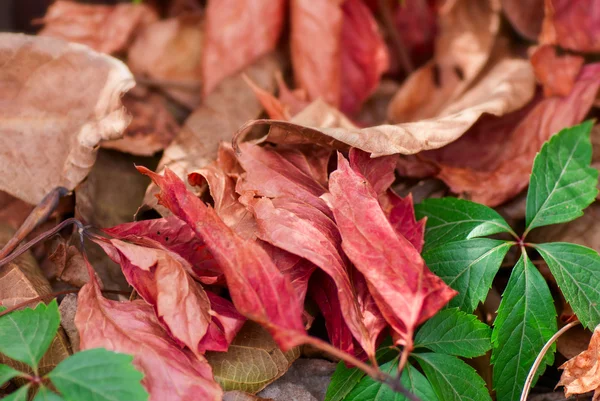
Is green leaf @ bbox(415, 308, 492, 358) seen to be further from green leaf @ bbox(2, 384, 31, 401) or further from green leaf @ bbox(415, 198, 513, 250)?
green leaf @ bbox(2, 384, 31, 401)

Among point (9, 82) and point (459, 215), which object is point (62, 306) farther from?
point (459, 215)

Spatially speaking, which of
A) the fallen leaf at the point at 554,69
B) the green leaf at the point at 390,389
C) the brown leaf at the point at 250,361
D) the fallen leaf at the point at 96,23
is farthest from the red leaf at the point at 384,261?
the fallen leaf at the point at 96,23

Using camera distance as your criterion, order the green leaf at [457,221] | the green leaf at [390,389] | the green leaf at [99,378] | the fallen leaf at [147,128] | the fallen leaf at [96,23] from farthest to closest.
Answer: the fallen leaf at [96,23] → the fallen leaf at [147,128] → the green leaf at [457,221] → the green leaf at [390,389] → the green leaf at [99,378]

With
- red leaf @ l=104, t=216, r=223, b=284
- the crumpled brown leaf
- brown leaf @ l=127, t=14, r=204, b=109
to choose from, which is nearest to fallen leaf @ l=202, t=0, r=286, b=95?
brown leaf @ l=127, t=14, r=204, b=109

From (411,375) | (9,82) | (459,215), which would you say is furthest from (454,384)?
(9,82)

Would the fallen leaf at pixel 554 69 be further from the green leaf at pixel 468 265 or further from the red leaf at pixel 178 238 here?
the red leaf at pixel 178 238
